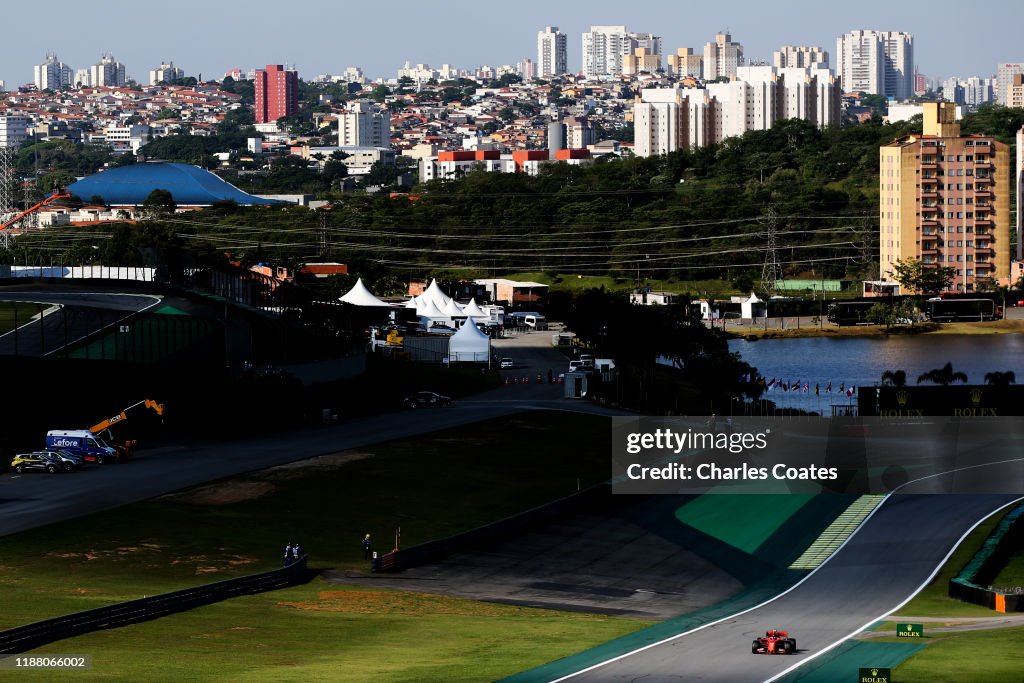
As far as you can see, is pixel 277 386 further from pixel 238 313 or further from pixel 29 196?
pixel 29 196

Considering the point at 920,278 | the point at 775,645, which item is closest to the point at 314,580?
the point at 775,645

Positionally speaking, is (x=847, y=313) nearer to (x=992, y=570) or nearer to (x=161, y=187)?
(x=992, y=570)

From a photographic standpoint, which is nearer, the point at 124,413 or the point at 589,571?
the point at 589,571

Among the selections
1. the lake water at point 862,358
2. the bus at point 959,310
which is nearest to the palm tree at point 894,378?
the lake water at point 862,358

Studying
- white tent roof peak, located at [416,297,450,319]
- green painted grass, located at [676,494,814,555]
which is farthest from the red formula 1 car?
white tent roof peak, located at [416,297,450,319]

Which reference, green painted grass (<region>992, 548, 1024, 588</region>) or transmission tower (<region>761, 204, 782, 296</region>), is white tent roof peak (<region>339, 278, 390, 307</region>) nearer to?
transmission tower (<region>761, 204, 782, 296</region>)
